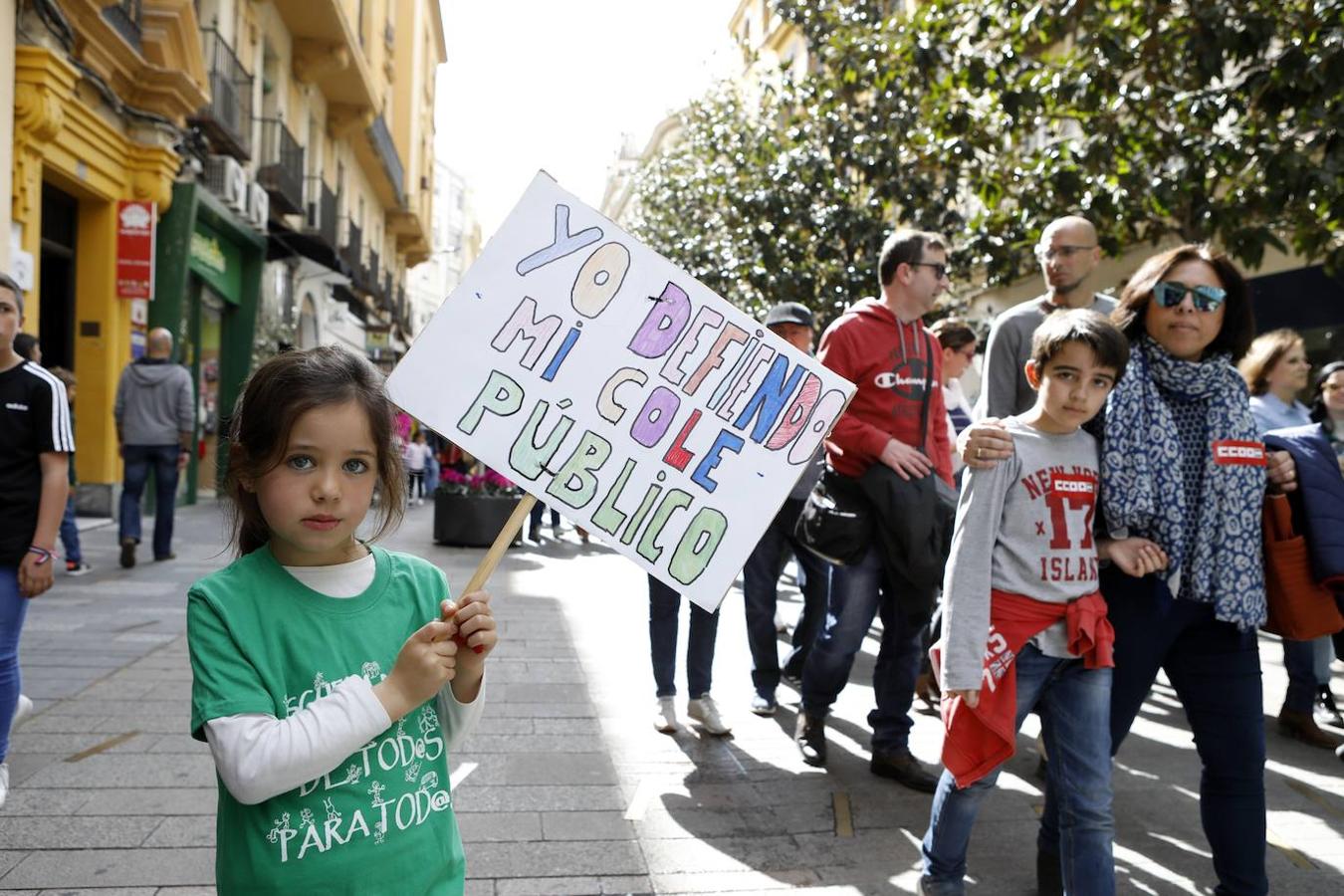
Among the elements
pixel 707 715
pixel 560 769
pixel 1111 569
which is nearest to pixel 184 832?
pixel 560 769

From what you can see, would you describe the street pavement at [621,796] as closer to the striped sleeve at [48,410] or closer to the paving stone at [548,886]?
the paving stone at [548,886]

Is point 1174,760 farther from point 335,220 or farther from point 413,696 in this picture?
point 335,220

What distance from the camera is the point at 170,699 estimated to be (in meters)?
5.32

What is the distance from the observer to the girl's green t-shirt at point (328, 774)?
1695 mm

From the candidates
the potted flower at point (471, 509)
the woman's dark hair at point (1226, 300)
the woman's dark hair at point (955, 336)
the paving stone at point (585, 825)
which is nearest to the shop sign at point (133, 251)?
the potted flower at point (471, 509)

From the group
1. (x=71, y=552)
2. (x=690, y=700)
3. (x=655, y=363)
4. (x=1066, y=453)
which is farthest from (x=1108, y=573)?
(x=71, y=552)

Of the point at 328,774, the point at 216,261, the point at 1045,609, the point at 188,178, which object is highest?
the point at 188,178

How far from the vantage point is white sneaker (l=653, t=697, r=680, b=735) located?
5.07 m

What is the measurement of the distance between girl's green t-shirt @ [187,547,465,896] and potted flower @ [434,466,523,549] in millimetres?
11012

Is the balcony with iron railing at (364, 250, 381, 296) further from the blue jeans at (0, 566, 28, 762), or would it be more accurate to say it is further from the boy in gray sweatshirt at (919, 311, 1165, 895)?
the boy in gray sweatshirt at (919, 311, 1165, 895)

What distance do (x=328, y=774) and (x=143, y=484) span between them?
856 cm

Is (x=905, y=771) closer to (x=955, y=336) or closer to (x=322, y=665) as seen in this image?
(x=955, y=336)

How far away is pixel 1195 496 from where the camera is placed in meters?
3.07

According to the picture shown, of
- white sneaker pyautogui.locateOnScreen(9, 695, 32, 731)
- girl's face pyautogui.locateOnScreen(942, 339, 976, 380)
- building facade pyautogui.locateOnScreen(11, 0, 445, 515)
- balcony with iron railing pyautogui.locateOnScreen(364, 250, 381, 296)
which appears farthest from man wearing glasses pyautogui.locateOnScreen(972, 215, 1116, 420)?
balcony with iron railing pyautogui.locateOnScreen(364, 250, 381, 296)
